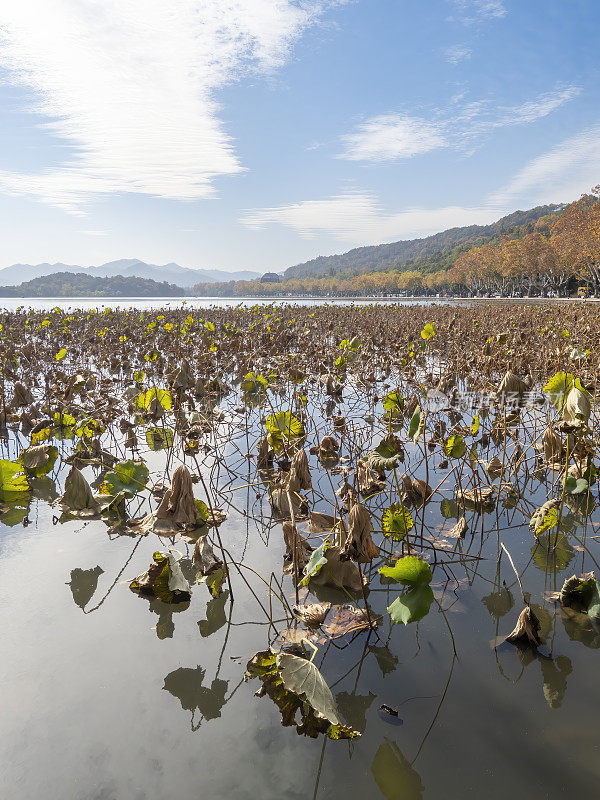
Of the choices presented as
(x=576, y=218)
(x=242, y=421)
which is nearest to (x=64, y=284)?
(x=576, y=218)

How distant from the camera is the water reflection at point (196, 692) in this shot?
2.15 meters

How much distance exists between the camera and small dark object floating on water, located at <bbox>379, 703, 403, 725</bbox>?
206 centimetres

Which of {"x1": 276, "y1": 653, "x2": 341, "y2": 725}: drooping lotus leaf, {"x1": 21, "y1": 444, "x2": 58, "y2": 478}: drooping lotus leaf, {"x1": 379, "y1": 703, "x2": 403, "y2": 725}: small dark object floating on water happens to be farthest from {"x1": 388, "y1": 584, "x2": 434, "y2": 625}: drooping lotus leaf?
{"x1": 21, "y1": 444, "x2": 58, "y2": 478}: drooping lotus leaf

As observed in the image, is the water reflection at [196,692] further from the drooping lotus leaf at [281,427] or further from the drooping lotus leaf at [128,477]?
the drooping lotus leaf at [281,427]

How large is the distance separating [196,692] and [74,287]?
171 m

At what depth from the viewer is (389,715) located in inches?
82.2

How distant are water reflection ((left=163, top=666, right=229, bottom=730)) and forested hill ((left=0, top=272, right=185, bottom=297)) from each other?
158 m

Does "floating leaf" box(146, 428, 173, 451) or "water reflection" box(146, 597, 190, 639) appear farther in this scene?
"floating leaf" box(146, 428, 173, 451)

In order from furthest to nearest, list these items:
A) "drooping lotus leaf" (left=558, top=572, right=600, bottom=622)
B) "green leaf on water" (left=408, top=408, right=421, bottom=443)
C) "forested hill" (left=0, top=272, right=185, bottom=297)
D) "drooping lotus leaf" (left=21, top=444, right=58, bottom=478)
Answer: "forested hill" (left=0, top=272, right=185, bottom=297), "drooping lotus leaf" (left=21, top=444, right=58, bottom=478), "green leaf on water" (left=408, top=408, right=421, bottom=443), "drooping lotus leaf" (left=558, top=572, right=600, bottom=622)

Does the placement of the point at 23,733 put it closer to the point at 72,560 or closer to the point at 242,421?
the point at 72,560

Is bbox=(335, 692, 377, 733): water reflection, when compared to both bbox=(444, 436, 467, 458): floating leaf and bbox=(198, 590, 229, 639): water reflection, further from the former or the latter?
bbox=(444, 436, 467, 458): floating leaf

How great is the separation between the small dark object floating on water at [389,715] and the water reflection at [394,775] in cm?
11

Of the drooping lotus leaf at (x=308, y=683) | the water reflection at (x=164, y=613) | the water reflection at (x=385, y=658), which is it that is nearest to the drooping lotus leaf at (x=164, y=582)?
the water reflection at (x=164, y=613)

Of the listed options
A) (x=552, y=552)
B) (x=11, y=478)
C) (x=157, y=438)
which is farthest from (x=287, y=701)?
(x=157, y=438)
